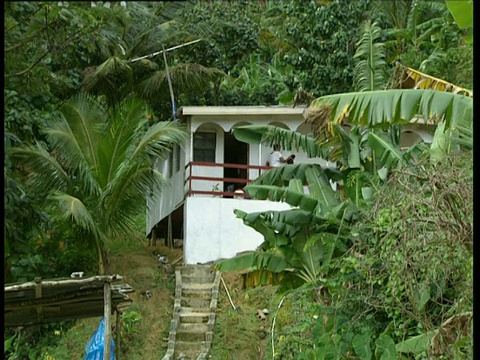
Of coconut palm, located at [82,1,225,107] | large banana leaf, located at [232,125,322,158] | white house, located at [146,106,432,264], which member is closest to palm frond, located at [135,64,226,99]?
coconut palm, located at [82,1,225,107]

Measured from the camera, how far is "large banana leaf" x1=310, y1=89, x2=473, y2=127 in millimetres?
8586

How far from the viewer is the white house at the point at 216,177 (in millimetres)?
16984

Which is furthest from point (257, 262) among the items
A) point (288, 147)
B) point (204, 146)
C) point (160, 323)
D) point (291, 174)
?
point (204, 146)

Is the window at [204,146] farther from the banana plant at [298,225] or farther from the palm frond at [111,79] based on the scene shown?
the banana plant at [298,225]

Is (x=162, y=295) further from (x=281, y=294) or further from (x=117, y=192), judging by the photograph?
(x=281, y=294)

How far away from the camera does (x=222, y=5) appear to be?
2148cm

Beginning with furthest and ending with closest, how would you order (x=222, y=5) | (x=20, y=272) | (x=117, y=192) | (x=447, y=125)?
(x=222, y=5) < (x=117, y=192) < (x=20, y=272) < (x=447, y=125)

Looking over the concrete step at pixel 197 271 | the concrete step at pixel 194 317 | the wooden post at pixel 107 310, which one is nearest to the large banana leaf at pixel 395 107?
the wooden post at pixel 107 310

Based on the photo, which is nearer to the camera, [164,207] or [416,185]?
[416,185]

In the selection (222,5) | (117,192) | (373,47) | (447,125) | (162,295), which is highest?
(222,5)

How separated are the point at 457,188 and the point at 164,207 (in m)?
12.1

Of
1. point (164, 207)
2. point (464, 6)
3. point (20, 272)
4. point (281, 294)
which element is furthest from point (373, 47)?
point (164, 207)

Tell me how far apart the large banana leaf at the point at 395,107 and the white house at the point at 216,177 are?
7390mm

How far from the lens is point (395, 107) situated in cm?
902
